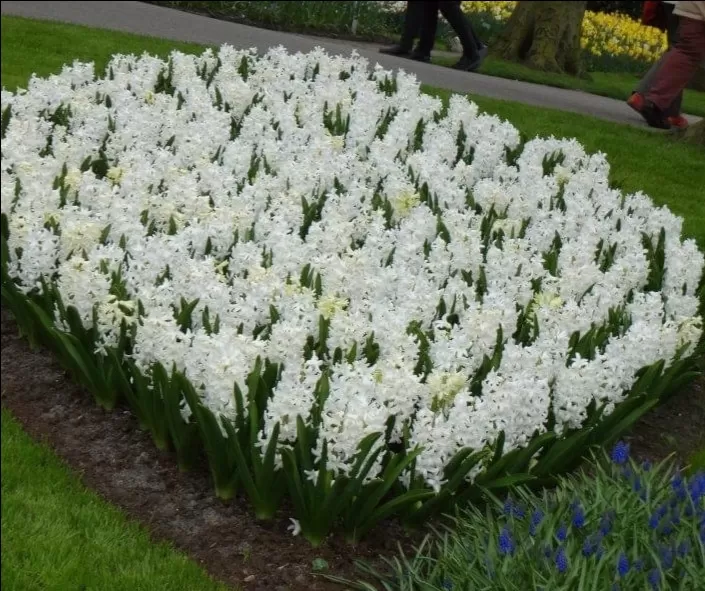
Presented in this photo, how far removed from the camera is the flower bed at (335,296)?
3.42 m

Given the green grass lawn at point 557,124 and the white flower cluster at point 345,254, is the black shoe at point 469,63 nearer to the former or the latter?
the green grass lawn at point 557,124

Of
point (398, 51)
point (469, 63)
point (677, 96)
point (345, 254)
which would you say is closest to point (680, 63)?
point (677, 96)

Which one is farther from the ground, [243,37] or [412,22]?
[412,22]

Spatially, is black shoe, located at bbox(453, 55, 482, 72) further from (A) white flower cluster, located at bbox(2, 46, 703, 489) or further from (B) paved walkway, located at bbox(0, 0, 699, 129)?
(A) white flower cluster, located at bbox(2, 46, 703, 489)

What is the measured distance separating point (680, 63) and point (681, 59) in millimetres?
40

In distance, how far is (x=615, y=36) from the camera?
56.0ft

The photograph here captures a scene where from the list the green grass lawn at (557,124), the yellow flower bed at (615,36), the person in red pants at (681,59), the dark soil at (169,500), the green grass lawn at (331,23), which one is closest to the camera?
the dark soil at (169,500)

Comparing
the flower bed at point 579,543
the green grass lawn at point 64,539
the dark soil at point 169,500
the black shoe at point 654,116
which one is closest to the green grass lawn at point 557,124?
the black shoe at point 654,116

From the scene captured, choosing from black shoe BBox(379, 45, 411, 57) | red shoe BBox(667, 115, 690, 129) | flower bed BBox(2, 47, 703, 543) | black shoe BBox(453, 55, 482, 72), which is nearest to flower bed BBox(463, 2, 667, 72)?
black shoe BBox(453, 55, 482, 72)

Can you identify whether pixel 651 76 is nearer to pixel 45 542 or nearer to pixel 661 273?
pixel 661 273

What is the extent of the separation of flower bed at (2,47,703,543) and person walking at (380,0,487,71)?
4.53 m

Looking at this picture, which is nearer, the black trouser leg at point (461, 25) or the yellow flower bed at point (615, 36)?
the black trouser leg at point (461, 25)

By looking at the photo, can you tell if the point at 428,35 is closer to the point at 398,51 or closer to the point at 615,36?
the point at 398,51

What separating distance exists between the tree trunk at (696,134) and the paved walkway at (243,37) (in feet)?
3.48
